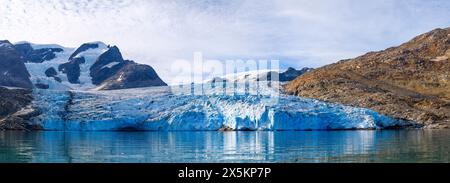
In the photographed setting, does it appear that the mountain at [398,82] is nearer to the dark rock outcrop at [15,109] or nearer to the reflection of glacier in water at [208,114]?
the reflection of glacier in water at [208,114]

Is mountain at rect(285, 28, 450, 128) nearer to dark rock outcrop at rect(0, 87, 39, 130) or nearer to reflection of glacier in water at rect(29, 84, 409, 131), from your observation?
reflection of glacier in water at rect(29, 84, 409, 131)

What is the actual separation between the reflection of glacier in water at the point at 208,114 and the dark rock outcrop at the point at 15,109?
2343mm

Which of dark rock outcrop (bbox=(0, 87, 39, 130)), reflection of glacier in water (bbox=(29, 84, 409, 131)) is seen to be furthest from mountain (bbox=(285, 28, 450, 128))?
dark rock outcrop (bbox=(0, 87, 39, 130))

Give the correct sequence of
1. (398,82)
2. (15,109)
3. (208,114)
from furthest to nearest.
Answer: (398,82) → (15,109) → (208,114)

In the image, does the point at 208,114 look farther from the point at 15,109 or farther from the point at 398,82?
the point at 398,82

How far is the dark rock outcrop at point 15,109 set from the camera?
9619cm

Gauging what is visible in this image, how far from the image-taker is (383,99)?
112 meters

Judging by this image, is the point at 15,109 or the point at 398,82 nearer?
the point at 15,109

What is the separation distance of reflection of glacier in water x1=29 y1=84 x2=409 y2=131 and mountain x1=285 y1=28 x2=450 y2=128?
1260 cm

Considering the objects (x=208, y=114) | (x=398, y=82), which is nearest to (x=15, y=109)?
(x=208, y=114)

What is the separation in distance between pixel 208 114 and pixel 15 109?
38739 mm

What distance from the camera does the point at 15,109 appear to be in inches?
4040
